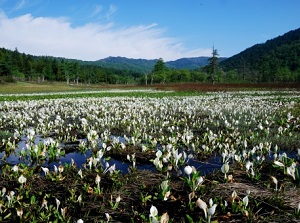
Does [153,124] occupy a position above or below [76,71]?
below

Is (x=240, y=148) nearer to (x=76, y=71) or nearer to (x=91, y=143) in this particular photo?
(x=91, y=143)

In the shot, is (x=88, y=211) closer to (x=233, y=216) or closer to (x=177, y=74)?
(x=233, y=216)

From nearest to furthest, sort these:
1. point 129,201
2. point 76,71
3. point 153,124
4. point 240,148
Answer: point 129,201
point 240,148
point 153,124
point 76,71

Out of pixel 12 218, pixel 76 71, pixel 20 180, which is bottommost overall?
pixel 12 218

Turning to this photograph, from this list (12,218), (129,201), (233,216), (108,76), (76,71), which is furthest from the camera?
(108,76)

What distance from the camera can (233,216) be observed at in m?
3.74

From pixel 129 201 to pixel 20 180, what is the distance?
6.07ft

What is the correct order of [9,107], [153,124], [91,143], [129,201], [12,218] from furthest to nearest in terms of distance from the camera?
1. [9,107]
2. [153,124]
3. [91,143]
4. [129,201]
5. [12,218]

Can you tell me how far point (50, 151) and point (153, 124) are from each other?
548 cm

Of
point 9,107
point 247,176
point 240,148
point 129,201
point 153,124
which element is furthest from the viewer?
point 9,107

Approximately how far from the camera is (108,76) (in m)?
165

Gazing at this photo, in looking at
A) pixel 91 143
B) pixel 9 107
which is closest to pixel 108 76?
pixel 9 107

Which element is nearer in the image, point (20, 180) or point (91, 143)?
point (20, 180)

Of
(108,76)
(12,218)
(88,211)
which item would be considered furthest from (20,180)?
(108,76)
